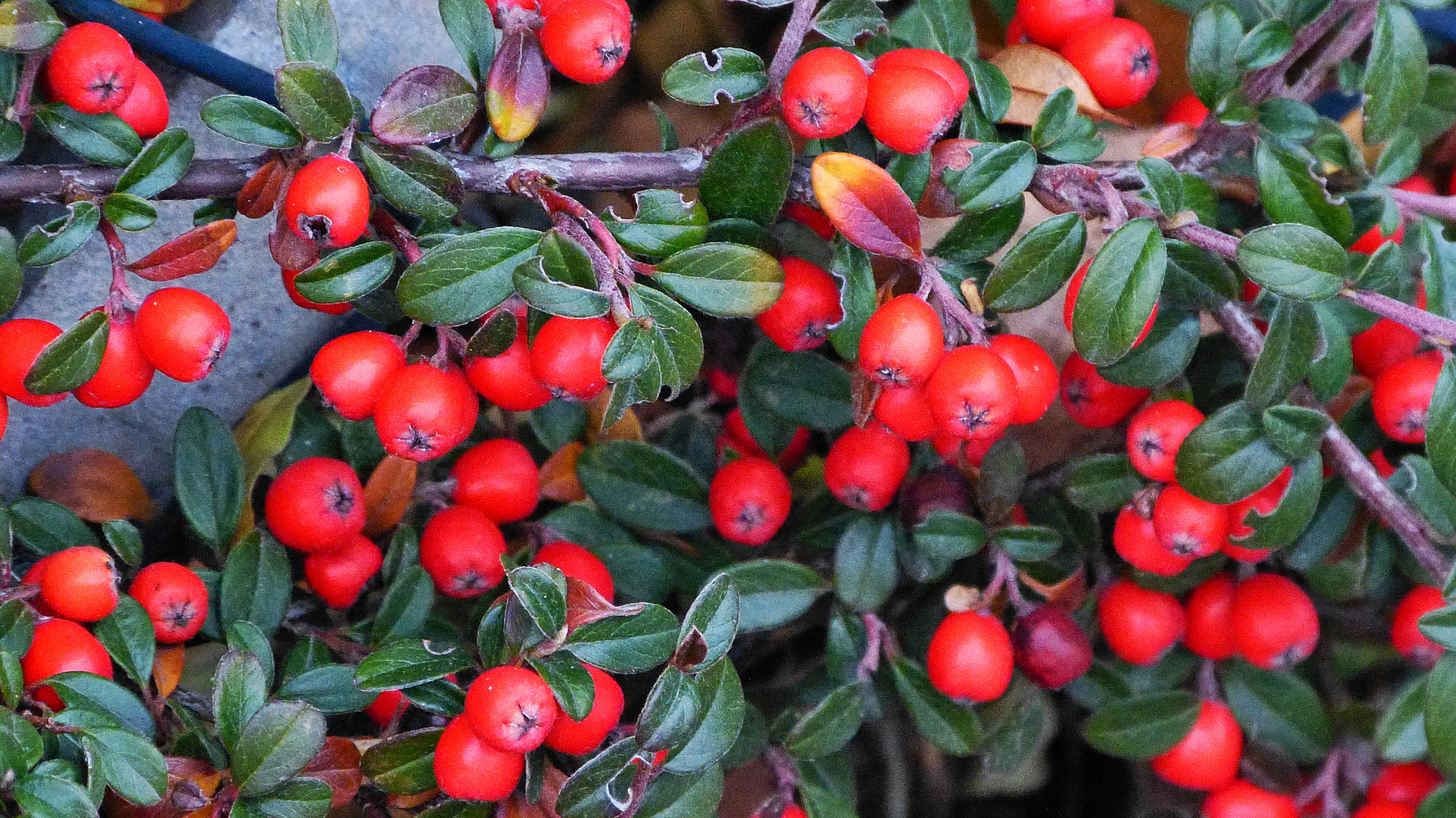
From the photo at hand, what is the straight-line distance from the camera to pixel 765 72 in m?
1.26

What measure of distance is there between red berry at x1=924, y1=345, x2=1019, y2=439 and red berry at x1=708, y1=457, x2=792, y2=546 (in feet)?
1.45

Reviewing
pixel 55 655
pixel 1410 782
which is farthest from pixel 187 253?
pixel 1410 782

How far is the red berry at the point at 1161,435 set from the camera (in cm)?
137

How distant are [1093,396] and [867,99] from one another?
0.58m

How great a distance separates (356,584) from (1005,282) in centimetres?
89

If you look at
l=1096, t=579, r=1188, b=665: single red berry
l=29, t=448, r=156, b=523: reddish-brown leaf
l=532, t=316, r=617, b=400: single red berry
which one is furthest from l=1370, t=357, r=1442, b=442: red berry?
l=29, t=448, r=156, b=523: reddish-brown leaf

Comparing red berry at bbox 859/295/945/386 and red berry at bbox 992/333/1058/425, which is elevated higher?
red berry at bbox 859/295/945/386

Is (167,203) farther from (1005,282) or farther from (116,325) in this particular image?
(1005,282)

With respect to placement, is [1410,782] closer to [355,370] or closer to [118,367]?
[355,370]

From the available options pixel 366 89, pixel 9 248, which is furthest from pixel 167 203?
pixel 9 248

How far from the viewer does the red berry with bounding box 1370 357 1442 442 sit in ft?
Result: 4.68

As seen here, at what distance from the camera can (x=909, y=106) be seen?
45.9 inches

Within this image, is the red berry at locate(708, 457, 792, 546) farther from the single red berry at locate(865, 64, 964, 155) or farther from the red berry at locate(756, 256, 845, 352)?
the single red berry at locate(865, 64, 964, 155)

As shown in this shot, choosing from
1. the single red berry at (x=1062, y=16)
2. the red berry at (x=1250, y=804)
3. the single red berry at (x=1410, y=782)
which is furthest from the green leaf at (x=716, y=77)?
the single red berry at (x=1410, y=782)
